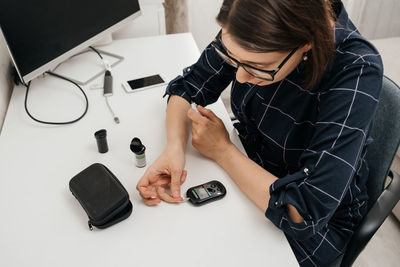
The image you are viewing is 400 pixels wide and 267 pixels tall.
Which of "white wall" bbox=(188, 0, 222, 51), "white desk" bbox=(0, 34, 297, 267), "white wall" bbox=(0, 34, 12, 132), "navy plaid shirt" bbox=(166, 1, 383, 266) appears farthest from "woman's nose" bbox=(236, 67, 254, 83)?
"white wall" bbox=(188, 0, 222, 51)

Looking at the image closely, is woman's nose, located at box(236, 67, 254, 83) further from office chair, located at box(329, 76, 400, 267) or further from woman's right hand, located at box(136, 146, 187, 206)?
office chair, located at box(329, 76, 400, 267)

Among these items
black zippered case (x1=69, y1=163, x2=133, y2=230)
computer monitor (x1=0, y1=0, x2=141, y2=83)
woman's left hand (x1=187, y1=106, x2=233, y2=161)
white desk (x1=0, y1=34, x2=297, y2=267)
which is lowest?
white desk (x1=0, y1=34, x2=297, y2=267)

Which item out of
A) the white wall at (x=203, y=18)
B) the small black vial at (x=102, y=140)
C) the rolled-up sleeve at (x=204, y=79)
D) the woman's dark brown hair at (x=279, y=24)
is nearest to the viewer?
the woman's dark brown hair at (x=279, y=24)

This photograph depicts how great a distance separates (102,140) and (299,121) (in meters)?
0.54

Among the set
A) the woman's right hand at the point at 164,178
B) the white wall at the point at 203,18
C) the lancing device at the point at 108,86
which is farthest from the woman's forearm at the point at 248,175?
the white wall at the point at 203,18

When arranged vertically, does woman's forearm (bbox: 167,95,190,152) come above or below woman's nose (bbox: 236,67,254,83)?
below

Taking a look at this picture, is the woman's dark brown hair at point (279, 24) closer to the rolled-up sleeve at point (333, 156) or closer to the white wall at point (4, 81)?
the rolled-up sleeve at point (333, 156)

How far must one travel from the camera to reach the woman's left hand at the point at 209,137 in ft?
3.05

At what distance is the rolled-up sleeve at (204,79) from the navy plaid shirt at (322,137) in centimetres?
11

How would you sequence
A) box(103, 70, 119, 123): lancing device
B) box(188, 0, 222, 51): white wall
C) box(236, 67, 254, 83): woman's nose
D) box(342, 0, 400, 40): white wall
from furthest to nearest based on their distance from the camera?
box(342, 0, 400, 40): white wall
box(188, 0, 222, 51): white wall
box(103, 70, 119, 123): lancing device
box(236, 67, 254, 83): woman's nose

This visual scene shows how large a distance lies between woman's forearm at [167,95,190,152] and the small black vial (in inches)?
7.1

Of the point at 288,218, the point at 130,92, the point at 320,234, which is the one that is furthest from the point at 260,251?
the point at 130,92

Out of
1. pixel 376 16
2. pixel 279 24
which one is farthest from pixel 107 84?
pixel 376 16

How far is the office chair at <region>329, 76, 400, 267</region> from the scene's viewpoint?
869mm
